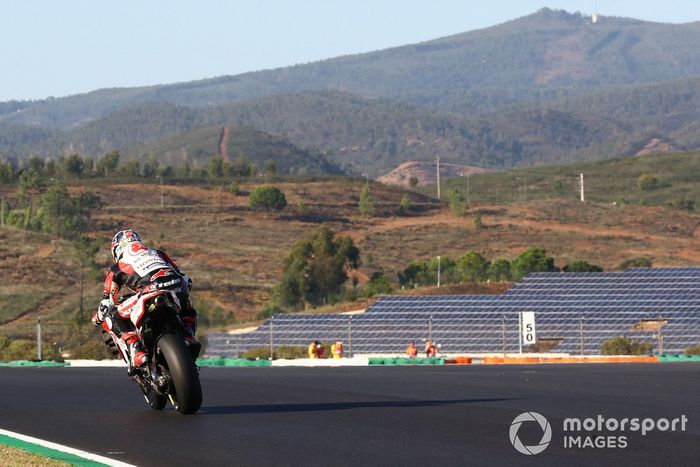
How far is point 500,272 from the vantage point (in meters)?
104

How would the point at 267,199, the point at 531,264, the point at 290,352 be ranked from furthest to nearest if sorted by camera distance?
the point at 267,199, the point at 531,264, the point at 290,352

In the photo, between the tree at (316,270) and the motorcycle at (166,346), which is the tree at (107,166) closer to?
the tree at (316,270)

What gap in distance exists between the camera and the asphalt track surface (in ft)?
37.4

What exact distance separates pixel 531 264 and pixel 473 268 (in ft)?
14.0

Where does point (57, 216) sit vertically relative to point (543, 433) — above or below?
below

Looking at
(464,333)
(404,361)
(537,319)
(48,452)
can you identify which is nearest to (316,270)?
(537,319)

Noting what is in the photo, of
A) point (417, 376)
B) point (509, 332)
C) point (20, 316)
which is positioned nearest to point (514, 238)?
point (20, 316)

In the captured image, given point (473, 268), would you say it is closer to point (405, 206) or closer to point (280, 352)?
point (280, 352)

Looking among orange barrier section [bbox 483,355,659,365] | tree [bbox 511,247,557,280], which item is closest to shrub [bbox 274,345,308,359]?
orange barrier section [bbox 483,355,659,365]

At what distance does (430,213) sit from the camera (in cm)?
15850

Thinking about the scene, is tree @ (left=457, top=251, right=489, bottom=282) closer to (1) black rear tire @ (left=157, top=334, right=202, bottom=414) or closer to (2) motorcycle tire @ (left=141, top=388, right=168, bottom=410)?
(2) motorcycle tire @ (left=141, top=388, right=168, bottom=410)

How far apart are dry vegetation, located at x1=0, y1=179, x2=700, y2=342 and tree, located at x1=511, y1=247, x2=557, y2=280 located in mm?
12550

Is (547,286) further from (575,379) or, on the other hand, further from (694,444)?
(694,444)

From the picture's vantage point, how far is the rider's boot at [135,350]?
15586 mm
